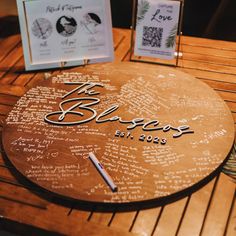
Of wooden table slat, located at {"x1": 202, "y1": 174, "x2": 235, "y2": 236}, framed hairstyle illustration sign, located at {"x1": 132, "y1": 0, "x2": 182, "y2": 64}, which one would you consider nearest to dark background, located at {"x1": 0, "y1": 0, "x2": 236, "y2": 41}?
framed hairstyle illustration sign, located at {"x1": 132, "y1": 0, "x2": 182, "y2": 64}

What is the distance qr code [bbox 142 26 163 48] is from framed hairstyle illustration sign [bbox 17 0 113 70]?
16 cm

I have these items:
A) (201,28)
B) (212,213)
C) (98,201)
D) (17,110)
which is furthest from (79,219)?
(201,28)

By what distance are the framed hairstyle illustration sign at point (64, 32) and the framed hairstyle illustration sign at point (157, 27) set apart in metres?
0.13

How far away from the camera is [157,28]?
1778 millimetres

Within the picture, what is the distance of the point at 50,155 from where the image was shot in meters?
1.32

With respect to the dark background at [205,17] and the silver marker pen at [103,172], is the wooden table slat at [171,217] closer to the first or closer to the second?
the silver marker pen at [103,172]

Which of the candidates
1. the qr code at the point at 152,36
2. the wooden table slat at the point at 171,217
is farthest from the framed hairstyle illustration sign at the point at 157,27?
the wooden table slat at the point at 171,217

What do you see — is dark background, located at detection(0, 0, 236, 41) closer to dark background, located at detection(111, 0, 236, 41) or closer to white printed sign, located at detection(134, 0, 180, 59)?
dark background, located at detection(111, 0, 236, 41)

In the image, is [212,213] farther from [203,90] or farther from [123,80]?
[123,80]

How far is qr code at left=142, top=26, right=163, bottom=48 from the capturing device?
178cm

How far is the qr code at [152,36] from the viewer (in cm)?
178

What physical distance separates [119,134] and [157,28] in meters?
0.62
